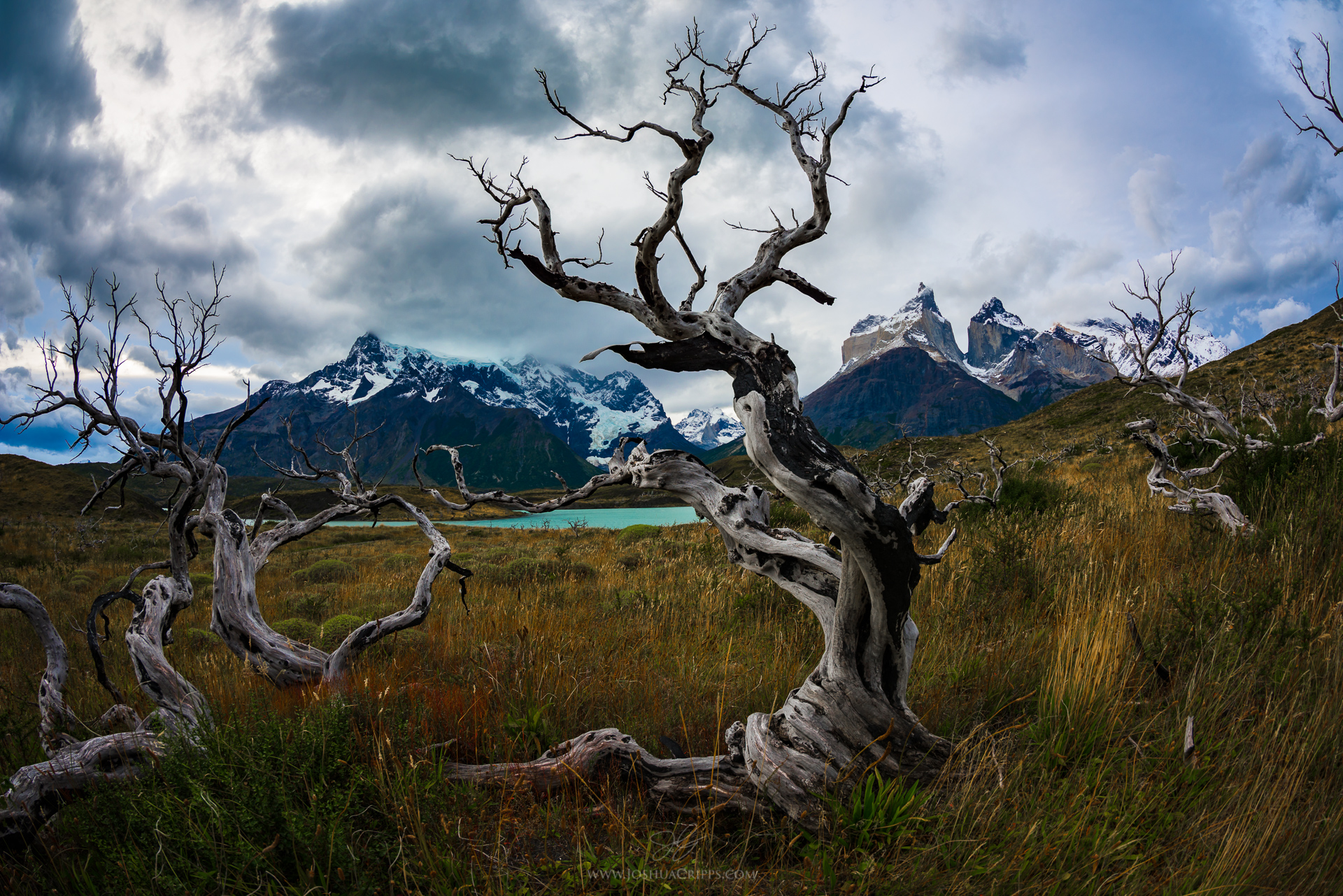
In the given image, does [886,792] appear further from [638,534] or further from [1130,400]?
[1130,400]

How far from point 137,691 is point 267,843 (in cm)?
386

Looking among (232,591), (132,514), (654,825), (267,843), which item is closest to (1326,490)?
(654,825)

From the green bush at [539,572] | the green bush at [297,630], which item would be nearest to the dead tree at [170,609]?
the green bush at [297,630]

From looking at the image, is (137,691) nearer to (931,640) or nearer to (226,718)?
(226,718)

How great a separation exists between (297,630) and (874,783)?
297 inches

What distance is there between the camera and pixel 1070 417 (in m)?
45.5

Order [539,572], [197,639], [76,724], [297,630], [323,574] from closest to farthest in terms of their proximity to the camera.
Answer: [76,724] → [297,630] → [197,639] → [539,572] → [323,574]

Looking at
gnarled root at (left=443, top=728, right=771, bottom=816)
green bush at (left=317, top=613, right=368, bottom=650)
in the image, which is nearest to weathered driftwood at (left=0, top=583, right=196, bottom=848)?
gnarled root at (left=443, top=728, right=771, bottom=816)

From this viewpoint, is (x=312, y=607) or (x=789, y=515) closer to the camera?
(x=312, y=607)

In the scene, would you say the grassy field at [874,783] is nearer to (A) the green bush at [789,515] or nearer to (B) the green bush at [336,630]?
(B) the green bush at [336,630]

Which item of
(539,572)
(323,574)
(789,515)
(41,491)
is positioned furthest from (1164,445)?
(41,491)

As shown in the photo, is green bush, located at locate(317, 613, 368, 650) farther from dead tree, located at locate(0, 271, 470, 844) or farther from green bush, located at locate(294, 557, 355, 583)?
green bush, located at locate(294, 557, 355, 583)

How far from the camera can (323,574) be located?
46.3 ft

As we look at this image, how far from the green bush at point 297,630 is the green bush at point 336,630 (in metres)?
0.14
